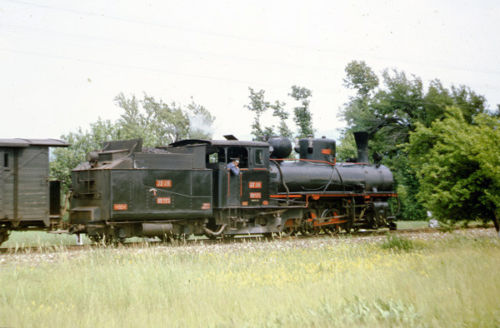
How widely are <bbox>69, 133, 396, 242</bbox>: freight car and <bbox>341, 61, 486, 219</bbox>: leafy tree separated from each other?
15852 mm

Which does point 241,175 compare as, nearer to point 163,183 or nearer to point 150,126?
point 163,183

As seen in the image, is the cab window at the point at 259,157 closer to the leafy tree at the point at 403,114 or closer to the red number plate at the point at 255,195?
the red number plate at the point at 255,195

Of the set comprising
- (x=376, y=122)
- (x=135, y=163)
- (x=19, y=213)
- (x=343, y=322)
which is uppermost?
(x=376, y=122)

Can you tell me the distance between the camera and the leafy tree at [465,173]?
13.7 m

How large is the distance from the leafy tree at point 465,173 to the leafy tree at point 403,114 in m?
19.7

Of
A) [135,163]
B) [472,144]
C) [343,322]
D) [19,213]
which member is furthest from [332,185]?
[343,322]

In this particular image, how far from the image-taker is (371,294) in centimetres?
673

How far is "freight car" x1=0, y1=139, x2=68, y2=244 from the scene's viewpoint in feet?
43.1

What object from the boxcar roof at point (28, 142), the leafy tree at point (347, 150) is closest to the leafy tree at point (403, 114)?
the leafy tree at point (347, 150)

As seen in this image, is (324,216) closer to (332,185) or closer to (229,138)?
(332,185)

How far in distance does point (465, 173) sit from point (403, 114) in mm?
24627

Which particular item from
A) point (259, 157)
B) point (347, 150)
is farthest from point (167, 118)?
point (259, 157)

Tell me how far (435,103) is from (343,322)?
33176mm

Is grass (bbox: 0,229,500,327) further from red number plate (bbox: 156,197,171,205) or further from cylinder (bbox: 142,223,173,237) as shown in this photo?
red number plate (bbox: 156,197,171,205)
